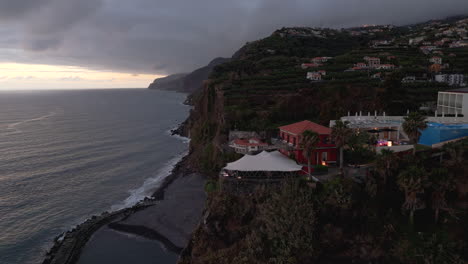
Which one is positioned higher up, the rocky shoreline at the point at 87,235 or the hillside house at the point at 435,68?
the hillside house at the point at 435,68

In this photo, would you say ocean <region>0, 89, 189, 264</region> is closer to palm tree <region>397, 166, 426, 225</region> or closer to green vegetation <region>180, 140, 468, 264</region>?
green vegetation <region>180, 140, 468, 264</region>

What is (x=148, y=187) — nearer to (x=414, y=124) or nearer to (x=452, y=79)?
(x=414, y=124)

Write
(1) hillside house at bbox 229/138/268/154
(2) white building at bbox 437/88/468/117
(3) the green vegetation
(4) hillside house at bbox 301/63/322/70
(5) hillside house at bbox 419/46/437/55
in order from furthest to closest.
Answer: (5) hillside house at bbox 419/46/437/55 < (4) hillside house at bbox 301/63/322/70 < (2) white building at bbox 437/88/468/117 < (1) hillside house at bbox 229/138/268/154 < (3) the green vegetation

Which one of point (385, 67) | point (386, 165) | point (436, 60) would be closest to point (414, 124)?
point (386, 165)

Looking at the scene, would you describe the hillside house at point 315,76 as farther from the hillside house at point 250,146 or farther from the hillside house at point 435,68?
the hillside house at point 250,146

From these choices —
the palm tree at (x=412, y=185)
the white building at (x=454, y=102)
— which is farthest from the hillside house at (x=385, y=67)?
the palm tree at (x=412, y=185)

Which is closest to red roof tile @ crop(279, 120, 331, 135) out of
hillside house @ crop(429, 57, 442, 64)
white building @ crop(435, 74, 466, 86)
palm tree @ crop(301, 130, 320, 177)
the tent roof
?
the tent roof

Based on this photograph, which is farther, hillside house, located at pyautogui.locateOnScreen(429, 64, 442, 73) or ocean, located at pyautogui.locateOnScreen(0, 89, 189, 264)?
hillside house, located at pyautogui.locateOnScreen(429, 64, 442, 73)
